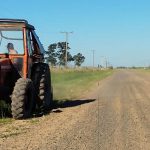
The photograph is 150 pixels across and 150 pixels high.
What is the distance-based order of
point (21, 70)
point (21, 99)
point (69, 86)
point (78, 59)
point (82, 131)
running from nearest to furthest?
point (82, 131) < point (21, 99) < point (21, 70) < point (69, 86) < point (78, 59)

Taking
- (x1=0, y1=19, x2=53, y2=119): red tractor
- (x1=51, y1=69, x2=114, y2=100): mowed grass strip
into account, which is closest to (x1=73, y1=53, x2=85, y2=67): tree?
(x1=51, y1=69, x2=114, y2=100): mowed grass strip

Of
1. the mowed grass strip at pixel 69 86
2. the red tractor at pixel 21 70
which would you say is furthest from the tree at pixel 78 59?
the red tractor at pixel 21 70

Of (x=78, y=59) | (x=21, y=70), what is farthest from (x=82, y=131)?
(x=78, y=59)

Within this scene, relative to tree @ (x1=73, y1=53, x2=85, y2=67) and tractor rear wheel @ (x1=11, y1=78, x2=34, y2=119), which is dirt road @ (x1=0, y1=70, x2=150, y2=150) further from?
tree @ (x1=73, y1=53, x2=85, y2=67)

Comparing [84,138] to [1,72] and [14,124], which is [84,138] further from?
[1,72]

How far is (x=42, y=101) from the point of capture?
15023 mm

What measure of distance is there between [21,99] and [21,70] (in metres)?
1.31

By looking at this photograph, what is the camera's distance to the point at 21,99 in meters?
13.3

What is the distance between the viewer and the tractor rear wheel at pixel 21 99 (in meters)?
13.2

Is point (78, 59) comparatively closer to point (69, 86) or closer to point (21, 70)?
point (69, 86)

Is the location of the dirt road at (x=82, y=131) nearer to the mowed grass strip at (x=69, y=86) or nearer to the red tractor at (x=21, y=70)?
the red tractor at (x=21, y=70)

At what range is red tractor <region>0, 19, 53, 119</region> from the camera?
13.5m

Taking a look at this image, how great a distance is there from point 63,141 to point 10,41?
5914mm

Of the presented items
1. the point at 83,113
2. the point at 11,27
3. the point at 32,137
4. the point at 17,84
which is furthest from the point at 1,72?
the point at 32,137
